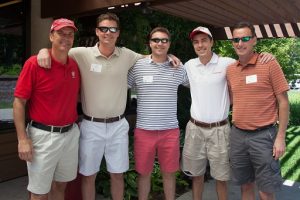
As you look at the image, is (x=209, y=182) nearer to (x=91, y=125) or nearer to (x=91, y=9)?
(x=91, y=125)

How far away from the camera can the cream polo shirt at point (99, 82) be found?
340cm

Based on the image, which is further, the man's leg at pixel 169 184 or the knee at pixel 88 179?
the man's leg at pixel 169 184

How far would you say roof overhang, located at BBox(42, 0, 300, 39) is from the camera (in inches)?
174

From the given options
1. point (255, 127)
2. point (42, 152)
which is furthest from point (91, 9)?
point (255, 127)

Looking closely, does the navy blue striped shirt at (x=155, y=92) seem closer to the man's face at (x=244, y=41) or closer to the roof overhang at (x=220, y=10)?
the man's face at (x=244, y=41)

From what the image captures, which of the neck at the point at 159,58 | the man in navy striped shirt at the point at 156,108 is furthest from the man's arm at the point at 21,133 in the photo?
the neck at the point at 159,58

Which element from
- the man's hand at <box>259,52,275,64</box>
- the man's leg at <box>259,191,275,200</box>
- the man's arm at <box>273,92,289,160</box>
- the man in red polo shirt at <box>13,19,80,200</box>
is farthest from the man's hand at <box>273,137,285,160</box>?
the man in red polo shirt at <box>13,19,80,200</box>

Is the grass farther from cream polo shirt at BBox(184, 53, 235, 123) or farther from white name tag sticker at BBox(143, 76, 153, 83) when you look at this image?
white name tag sticker at BBox(143, 76, 153, 83)

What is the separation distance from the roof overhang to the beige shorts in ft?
5.38

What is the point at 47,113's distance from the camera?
3031 millimetres

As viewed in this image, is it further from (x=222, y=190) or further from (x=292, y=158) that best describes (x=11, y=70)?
(x=292, y=158)

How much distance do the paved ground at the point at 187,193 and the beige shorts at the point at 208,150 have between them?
1.17 m

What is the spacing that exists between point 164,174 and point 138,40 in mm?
2616

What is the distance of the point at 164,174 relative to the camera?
3844 mm
